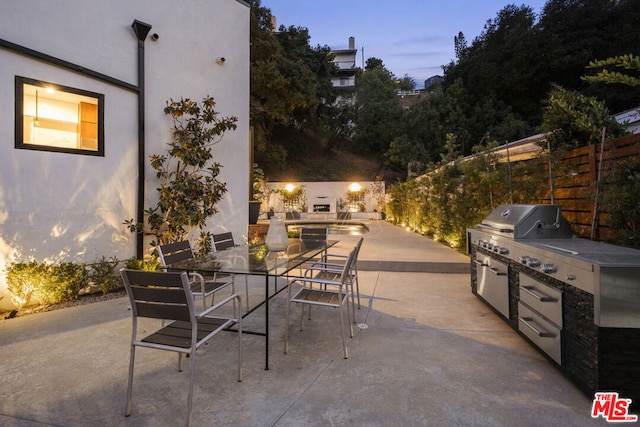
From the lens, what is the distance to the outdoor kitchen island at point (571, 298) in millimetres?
1826

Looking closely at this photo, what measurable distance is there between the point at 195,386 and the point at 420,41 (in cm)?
9644

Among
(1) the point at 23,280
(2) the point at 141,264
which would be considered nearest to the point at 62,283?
(1) the point at 23,280

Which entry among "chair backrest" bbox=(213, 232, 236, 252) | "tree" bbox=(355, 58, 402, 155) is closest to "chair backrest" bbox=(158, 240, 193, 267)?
"chair backrest" bbox=(213, 232, 236, 252)

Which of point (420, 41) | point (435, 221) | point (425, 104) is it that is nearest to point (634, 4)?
point (425, 104)

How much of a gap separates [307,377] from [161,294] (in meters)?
1.10

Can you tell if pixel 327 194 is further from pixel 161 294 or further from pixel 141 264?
pixel 161 294

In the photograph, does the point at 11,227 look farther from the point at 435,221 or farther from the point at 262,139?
the point at 262,139

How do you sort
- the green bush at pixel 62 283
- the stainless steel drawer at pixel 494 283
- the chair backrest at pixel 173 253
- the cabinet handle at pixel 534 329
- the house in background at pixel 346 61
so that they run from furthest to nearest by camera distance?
the house in background at pixel 346 61 → the green bush at pixel 62 283 → the stainless steel drawer at pixel 494 283 → the chair backrest at pixel 173 253 → the cabinet handle at pixel 534 329

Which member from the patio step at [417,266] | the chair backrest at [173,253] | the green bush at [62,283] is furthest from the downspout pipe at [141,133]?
the patio step at [417,266]

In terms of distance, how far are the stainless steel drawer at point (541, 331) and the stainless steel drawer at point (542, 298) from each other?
0.05 metres

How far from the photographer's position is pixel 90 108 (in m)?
4.50

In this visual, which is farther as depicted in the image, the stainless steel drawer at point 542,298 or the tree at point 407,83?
the tree at point 407,83

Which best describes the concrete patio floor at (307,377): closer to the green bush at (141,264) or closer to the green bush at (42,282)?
the green bush at (42,282)

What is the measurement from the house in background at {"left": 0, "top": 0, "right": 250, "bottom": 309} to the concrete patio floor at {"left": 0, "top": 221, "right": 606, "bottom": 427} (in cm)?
109
